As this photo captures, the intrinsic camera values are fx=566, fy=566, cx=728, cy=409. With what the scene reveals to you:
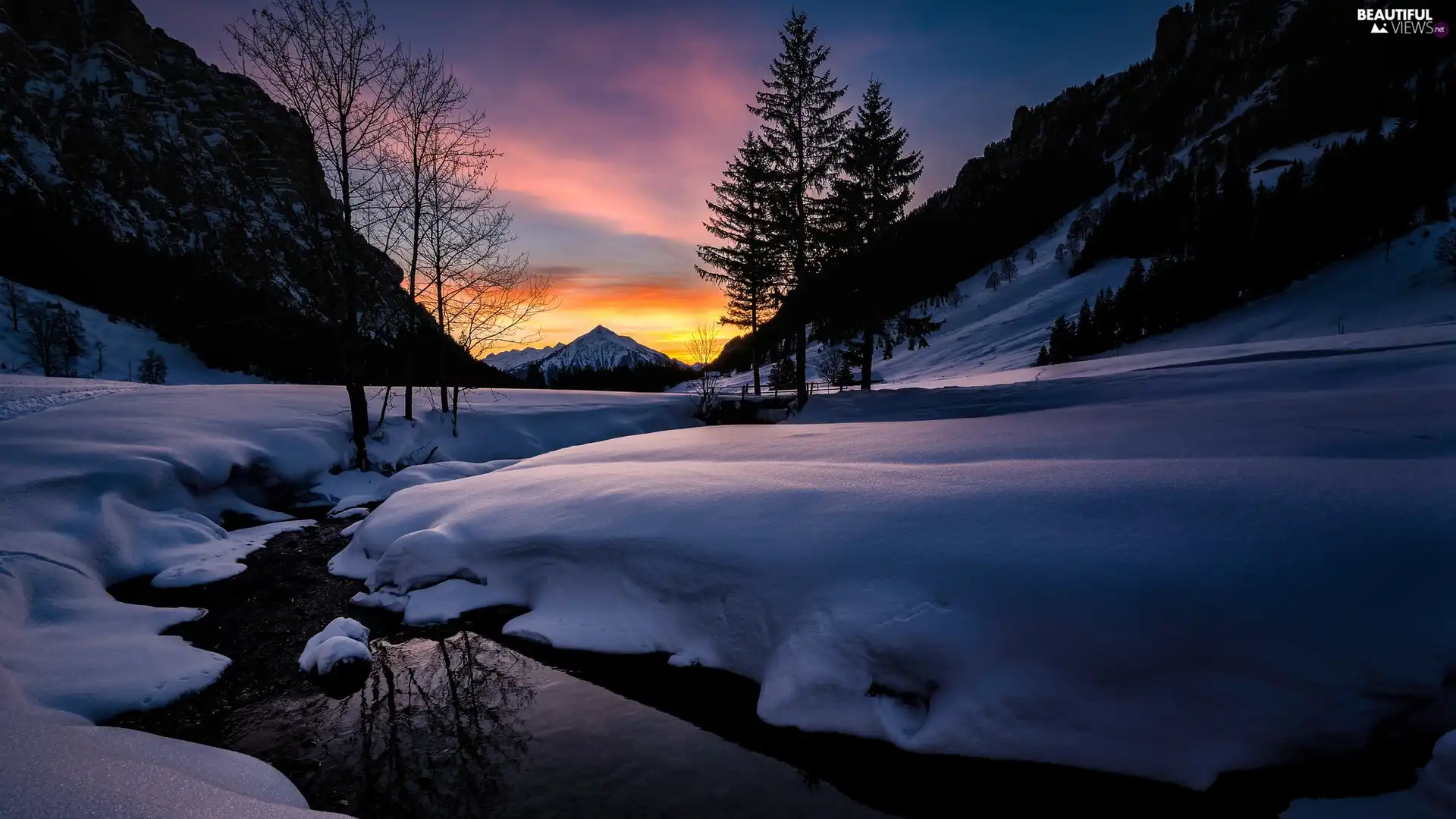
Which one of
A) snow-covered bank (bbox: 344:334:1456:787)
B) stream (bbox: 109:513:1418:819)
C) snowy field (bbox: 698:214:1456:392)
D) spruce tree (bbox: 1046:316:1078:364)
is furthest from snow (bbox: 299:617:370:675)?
spruce tree (bbox: 1046:316:1078:364)

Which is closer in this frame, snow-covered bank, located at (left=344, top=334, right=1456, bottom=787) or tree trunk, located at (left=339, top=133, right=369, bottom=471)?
snow-covered bank, located at (left=344, top=334, right=1456, bottom=787)

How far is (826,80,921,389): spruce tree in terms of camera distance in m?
21.2

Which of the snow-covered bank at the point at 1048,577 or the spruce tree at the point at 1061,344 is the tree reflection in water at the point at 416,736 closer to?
the snow-covered bank at the point at 1048,577

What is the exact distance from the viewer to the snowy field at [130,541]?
8.80 ft

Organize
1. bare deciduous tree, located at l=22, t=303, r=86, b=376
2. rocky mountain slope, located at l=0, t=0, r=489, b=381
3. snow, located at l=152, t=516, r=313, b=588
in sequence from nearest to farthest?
snow, located at l=152, t=516, r=313, b=588
rocky mountain slope, located at l=0, t=0, r=489, b=381
bare deciduous tree, located at l=22, t=303, r=86, b=376

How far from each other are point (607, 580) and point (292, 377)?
7669 centimetres

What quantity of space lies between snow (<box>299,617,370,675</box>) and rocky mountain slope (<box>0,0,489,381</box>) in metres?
7.31

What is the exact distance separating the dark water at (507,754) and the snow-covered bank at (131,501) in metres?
1.29

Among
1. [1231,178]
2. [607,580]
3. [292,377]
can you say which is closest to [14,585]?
[607,580]

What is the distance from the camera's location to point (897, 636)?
3.87 meters

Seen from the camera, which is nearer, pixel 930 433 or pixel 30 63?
pixel 930 433

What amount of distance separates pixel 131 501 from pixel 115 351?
281 ft

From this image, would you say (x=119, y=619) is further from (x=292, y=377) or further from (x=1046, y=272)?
(x=1046, y=272)

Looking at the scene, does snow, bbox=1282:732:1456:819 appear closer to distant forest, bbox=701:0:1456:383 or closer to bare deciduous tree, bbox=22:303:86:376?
distant forest, bbox=701:0:1456:383
